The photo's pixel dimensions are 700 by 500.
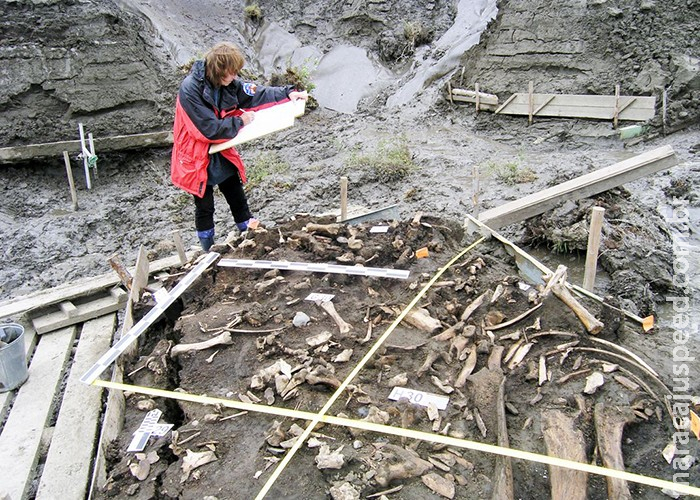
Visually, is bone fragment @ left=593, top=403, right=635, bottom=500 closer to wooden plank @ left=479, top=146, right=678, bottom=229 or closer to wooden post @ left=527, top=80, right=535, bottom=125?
wooden plank @ left=479, top=146, right=678, bottom=229

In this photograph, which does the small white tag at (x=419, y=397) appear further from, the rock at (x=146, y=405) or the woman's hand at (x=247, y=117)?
the woman's hand at (x=247, y=117)

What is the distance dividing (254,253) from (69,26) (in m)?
7.00

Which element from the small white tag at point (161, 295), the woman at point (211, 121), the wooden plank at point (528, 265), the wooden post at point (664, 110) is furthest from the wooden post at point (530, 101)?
the small white tag at point (161, 295)

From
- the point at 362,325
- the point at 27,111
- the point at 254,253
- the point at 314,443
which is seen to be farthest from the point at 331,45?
the point at 314,443

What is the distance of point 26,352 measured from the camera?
13.4 feet

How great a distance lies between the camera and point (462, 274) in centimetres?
402

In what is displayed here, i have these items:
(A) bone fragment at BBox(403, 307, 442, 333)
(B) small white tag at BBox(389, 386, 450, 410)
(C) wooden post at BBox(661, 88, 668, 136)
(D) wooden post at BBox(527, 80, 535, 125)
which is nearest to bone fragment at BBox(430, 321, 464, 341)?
(A) bone fragment at BBox(403, 307, 442, 333)

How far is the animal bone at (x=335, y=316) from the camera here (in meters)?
3.42

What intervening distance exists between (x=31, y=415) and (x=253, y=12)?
12.9 meters

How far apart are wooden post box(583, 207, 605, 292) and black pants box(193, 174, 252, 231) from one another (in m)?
3.20

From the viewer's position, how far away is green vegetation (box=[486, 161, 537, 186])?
7219mm

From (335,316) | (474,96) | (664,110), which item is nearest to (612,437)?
(335,316)

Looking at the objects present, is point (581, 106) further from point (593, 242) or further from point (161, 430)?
point (161, 430)

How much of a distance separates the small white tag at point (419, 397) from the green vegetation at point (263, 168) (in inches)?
239
